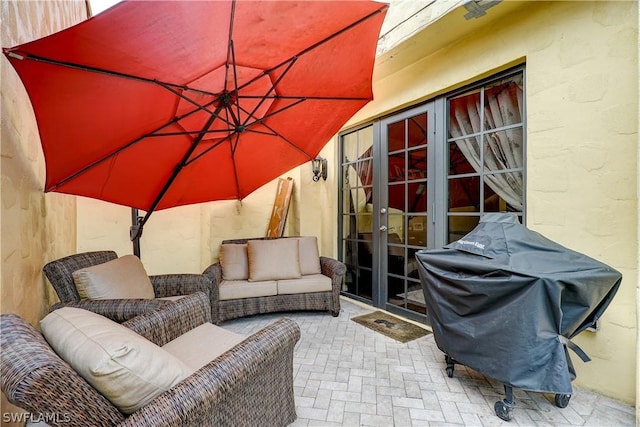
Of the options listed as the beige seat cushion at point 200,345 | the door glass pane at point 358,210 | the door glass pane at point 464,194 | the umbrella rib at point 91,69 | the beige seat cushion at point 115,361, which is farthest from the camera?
the door glass pane at point 358,210

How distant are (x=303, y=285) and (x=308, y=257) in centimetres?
43

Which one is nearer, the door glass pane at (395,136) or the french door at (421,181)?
the french door at (421,181)

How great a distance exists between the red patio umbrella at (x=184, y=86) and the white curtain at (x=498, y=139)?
3.50 ft

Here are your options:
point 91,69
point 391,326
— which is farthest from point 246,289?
point 91,69

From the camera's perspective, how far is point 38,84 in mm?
1267

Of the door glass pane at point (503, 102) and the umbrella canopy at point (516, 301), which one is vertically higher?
the door glass pane at point (503, 102)

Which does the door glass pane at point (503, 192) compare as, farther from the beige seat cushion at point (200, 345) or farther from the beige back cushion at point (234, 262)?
the beige back cushion at point (234, 262)

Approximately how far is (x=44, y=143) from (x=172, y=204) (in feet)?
3.96

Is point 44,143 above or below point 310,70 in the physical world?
below

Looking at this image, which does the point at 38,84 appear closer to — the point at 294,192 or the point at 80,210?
the point at 80,210

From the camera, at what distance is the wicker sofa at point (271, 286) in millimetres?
3115

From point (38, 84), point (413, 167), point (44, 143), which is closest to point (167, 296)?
point (44, 143)

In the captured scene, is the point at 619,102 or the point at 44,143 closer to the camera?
the point at 44,143

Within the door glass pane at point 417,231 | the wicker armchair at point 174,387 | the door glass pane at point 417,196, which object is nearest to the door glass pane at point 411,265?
the door glass pane at point 417,231
